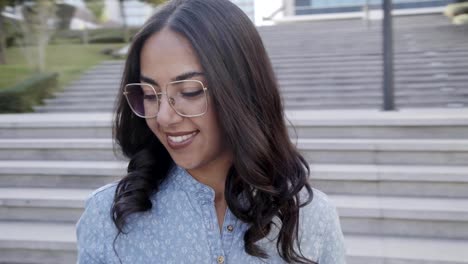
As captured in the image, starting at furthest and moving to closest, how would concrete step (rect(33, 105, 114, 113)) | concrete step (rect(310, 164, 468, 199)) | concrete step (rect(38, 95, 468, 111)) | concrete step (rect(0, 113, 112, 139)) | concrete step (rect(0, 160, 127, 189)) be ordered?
concrete step (rect(33, 105, 114, 113)) → concrete step (rect(38, 95, 468, 111)) → concrete step (rect(0, 113, 112, 139)) → concrete step (rect(0, 160, 127, 189)) → concrete step (rect(310, 164, 468, 199))

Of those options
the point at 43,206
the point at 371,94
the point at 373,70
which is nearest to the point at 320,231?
the point at 43,206

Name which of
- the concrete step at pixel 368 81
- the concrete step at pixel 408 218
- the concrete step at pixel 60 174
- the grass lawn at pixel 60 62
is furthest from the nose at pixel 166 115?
the grass lawn at pixel 60 62

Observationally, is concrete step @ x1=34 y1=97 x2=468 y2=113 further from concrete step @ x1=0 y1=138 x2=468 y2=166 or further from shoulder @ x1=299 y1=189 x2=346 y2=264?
shoulder @ x1=299 y1=189 x2=346 y2=264

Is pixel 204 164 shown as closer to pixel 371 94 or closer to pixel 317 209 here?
pixel 317 209

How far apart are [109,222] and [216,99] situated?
0.34 metres

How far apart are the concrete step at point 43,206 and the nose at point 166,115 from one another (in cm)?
326

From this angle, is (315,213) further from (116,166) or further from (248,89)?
(116,166)

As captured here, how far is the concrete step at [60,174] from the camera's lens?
4.45 metres

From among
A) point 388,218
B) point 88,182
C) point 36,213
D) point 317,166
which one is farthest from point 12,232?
point 388,218

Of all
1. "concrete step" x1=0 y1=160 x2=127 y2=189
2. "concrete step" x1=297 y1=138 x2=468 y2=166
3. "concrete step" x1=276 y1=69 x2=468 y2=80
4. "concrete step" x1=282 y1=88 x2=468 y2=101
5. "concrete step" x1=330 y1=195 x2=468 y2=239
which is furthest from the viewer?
"concrete step" x1=276 y1=69 x2=468 y2=80

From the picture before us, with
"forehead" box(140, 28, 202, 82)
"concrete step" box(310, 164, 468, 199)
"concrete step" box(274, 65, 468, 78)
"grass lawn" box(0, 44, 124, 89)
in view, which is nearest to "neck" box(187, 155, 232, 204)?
"forehead" box(140, 28, 202, 82)

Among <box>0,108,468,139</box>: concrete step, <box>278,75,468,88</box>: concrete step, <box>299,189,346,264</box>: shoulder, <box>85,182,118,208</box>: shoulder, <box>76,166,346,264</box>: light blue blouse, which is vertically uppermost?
<box>85,182,118,208</box>: shoulder

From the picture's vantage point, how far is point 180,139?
1053 millimetres

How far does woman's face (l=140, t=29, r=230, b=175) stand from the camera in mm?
1020
